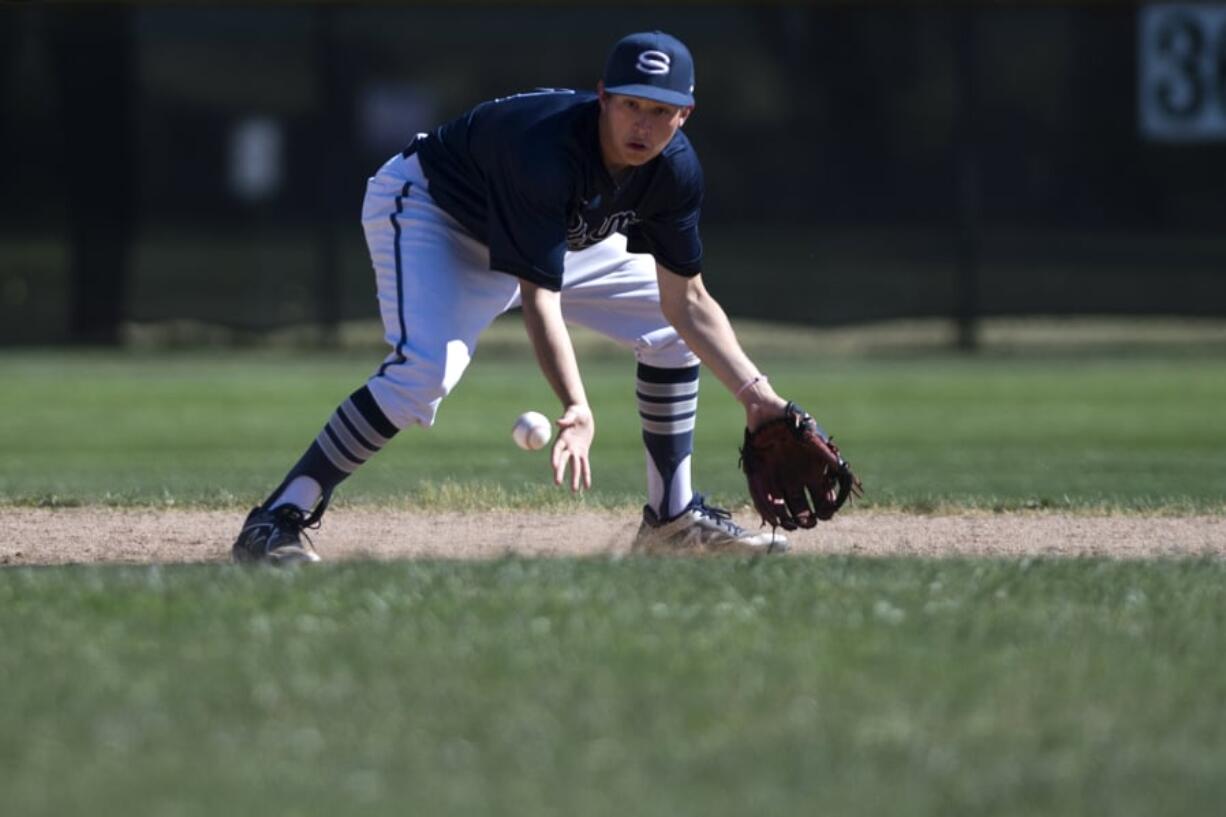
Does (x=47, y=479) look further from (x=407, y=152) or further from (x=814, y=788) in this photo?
(x=814, y=788)

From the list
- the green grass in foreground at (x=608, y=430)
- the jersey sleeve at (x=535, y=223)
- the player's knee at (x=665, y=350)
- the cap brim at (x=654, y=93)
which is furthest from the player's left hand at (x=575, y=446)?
the green grass in foreground at (x=608, y=430)

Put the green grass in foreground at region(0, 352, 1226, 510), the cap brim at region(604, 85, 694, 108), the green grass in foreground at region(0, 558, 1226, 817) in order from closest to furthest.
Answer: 1. the green grass in foreground at region(0, 558, 1226, 817)
2. the cap brim at region(604, 85, 694, 108)
3. the green grass in foreground at region(0, 352, 1226, 510)

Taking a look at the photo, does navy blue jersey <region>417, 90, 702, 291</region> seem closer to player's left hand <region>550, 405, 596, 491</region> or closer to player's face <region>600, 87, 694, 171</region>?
player's face <region>600, 87, 694, 171</region>

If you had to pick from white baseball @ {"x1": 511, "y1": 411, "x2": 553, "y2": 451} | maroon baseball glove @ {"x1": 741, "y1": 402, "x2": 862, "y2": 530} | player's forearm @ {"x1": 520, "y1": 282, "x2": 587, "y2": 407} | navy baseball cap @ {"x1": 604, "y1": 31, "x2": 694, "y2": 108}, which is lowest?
maroon baseball glove @ {"x1": 741, "y1": 402, "x2": 862, "y2": 530}

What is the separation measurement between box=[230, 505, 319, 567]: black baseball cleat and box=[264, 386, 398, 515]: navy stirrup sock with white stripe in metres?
0.03

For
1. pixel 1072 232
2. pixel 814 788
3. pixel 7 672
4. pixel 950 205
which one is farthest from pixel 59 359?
pixel 814 788

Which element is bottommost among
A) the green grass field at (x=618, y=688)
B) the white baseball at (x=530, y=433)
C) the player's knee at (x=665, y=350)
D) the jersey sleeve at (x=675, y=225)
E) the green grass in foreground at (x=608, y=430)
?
the green grass in foreground at (x=608, y=430)

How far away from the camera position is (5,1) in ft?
51.6

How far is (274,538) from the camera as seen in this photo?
5090 millimetres

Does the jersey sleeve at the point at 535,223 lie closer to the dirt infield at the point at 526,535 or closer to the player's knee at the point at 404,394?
the player's knee at the point at 404,394

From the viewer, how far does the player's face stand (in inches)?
190

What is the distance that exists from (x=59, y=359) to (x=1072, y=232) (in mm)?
8397

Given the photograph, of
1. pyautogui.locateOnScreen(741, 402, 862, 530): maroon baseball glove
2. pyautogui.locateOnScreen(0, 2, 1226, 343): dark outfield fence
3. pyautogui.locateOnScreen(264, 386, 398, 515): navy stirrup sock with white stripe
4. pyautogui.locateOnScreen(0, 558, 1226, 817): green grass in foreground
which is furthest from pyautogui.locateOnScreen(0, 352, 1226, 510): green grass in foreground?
pyautogui.locateOnScreen(0, 558, 1226, 817): green grass in foreground

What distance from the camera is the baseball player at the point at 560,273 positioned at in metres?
4.83
